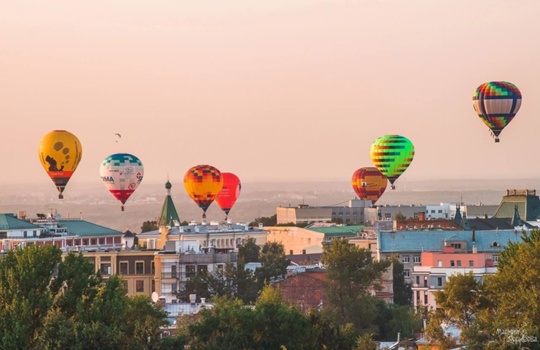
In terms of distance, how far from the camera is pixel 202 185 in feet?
434

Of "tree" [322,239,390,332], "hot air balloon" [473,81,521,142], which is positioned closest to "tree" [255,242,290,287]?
"tree" [322,239,390,332]

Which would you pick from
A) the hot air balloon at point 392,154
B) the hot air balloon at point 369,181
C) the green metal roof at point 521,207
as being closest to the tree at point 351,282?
the hot air balloon at point 392,154

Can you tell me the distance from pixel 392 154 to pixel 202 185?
1034 cm

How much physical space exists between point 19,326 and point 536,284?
57.0 ft

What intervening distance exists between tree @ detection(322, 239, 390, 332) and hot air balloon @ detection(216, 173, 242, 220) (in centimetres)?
3712

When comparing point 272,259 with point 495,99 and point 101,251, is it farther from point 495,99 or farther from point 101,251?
point 495,99

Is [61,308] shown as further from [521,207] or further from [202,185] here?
[521,207]

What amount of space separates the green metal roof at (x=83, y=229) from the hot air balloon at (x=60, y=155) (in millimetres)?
32858

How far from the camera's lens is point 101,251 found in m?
121

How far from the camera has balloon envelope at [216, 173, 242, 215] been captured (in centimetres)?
14525

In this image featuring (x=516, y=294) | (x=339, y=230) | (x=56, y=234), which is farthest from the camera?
(x=339, y=230)

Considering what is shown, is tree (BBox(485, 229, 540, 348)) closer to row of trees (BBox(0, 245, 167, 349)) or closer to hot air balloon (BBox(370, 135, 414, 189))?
row of trees (BBox(0, 245, 167, 349))

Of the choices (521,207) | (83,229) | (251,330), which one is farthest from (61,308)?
(521,207)

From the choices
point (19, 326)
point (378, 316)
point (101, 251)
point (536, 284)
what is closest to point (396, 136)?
point (101, 251)
